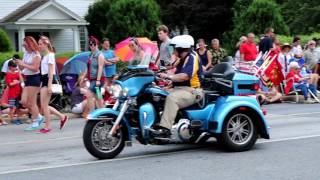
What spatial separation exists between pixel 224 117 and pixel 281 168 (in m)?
1.40

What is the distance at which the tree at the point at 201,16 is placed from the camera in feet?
142

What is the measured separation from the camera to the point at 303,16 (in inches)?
1519

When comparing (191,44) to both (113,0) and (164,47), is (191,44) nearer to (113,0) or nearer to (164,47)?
(164,47)

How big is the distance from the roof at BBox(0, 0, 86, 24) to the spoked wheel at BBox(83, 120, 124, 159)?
968 inches

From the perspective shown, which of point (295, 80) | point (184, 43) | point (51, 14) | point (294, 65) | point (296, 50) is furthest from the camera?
point (51, 14)

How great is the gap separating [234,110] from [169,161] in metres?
1.30

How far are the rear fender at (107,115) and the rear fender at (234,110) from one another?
122 cm

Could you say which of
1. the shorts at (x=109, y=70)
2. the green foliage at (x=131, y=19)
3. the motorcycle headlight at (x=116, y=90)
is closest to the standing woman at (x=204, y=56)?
the shorts at (x=109, y=70)

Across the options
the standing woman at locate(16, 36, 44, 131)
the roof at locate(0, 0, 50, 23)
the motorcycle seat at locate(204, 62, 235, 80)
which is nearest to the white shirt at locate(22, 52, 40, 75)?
the standing woman at locate(16, 36, 44, 131)

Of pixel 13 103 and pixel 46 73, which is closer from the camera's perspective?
pixel 46 73

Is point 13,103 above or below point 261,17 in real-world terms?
below

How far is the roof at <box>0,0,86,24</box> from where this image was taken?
33.4 metres

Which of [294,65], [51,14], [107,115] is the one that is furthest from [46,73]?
[51,14]

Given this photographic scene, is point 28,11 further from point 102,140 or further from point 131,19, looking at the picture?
point 102,140
